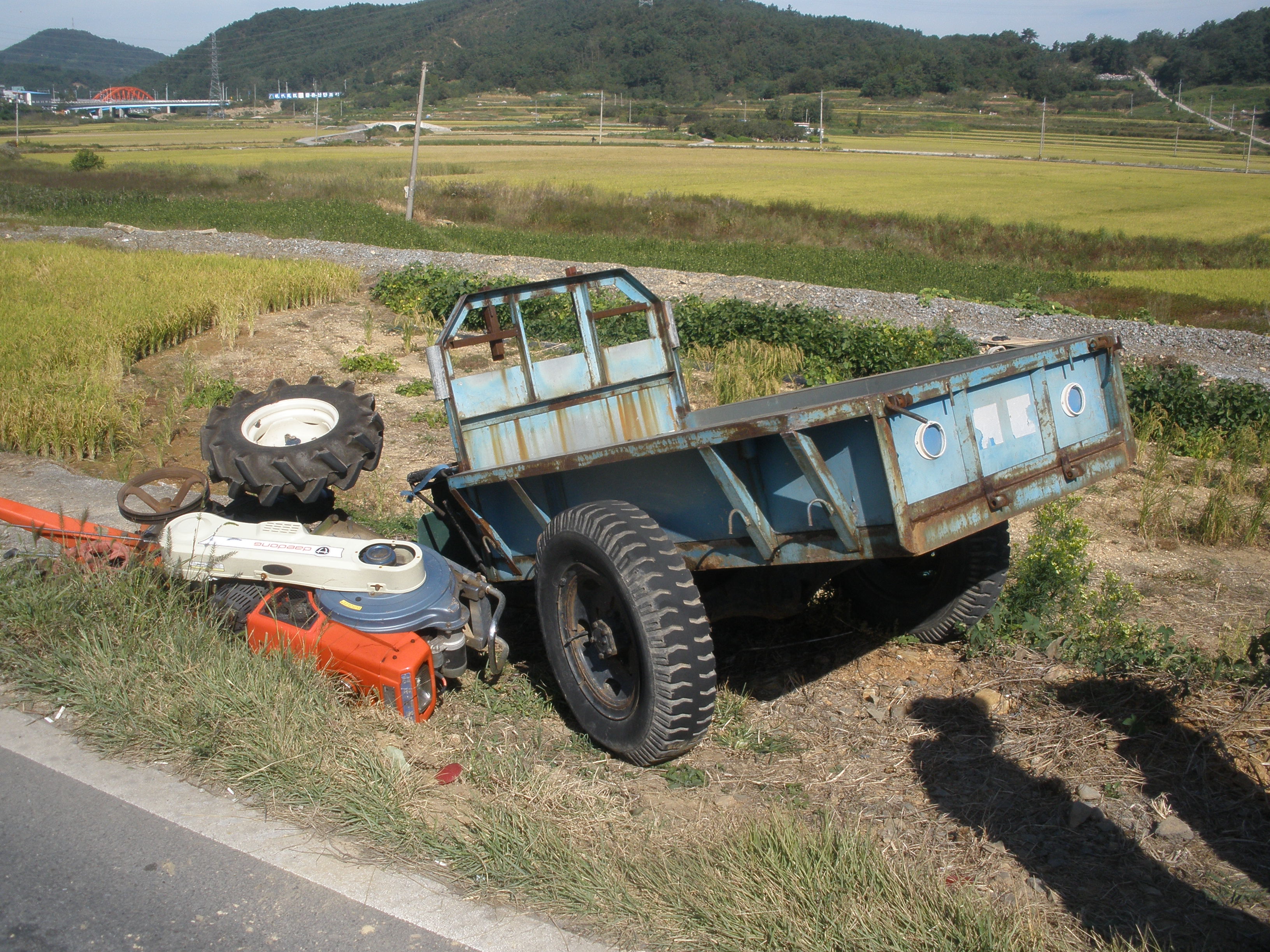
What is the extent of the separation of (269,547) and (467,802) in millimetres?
1666

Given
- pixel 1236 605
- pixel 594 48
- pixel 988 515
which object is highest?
pixel 594 48

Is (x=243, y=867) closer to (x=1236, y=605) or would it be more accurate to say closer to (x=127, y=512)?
(x=127, y=512)

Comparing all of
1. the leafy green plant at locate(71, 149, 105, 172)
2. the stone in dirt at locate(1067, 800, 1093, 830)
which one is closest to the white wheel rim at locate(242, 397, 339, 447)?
the stone in dirt at locate(1067, 800, 1093, 830)

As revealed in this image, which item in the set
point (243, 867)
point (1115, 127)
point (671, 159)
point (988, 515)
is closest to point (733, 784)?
point (988, 515)

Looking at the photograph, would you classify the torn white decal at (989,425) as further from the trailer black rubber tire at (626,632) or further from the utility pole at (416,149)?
the utility pole at (416,149)

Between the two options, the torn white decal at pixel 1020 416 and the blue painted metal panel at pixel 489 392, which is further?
the blue painted metal panel at pixel 489 392

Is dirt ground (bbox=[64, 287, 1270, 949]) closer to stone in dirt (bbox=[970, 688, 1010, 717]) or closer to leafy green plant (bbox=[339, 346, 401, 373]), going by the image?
stone in dirt (bbox=[970, 688, 1010, 717])

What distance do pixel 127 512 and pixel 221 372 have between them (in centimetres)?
715

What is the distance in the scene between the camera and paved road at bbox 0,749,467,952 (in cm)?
284

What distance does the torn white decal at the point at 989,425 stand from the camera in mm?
3498

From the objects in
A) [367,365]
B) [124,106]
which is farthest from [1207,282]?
[124,106]

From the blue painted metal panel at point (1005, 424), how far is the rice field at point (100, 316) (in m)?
7.63

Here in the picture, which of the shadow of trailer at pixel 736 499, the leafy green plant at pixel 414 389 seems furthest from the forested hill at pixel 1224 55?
the shadow of trailer at pixel 736 499

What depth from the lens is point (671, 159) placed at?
5025cm
